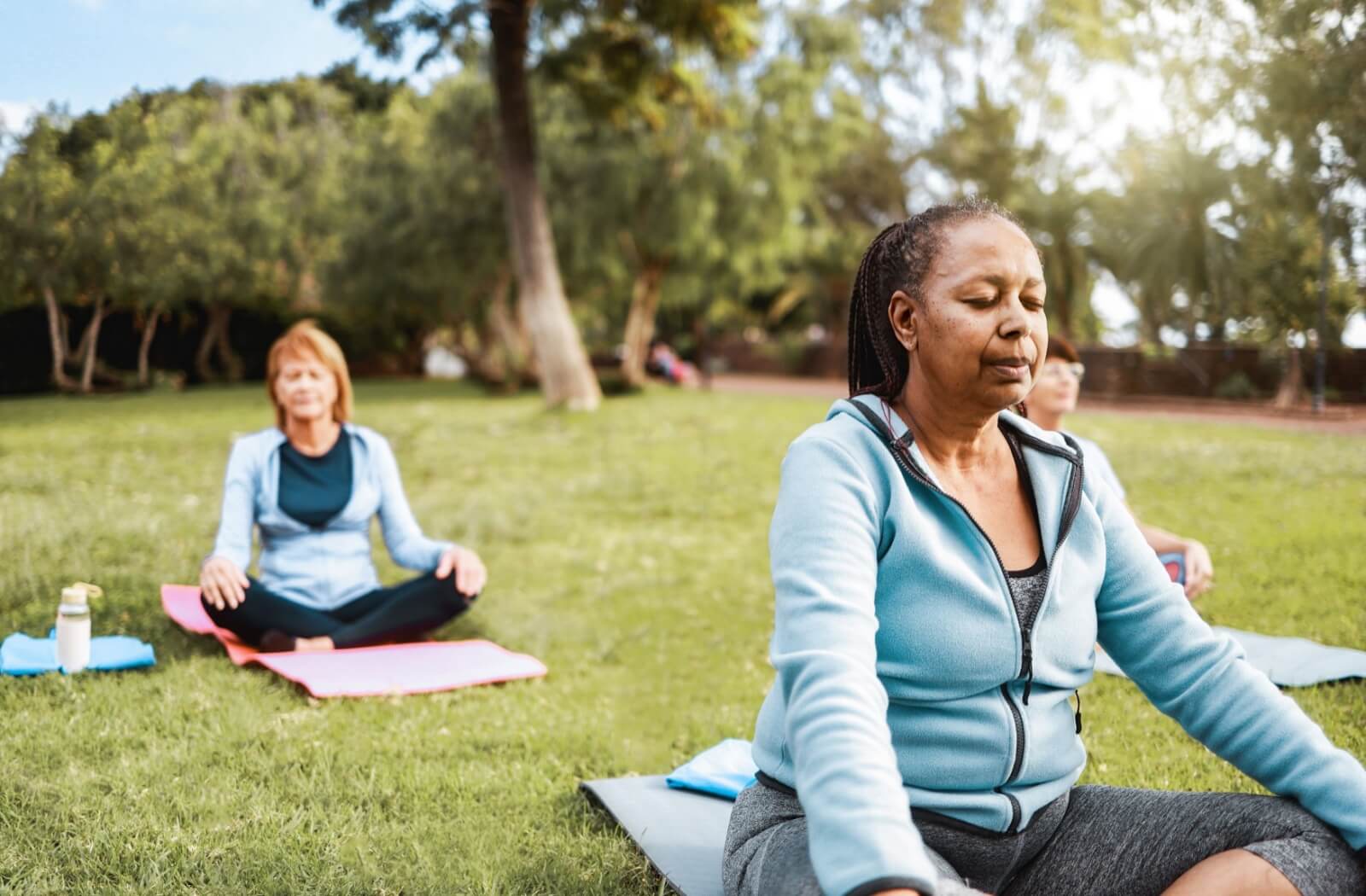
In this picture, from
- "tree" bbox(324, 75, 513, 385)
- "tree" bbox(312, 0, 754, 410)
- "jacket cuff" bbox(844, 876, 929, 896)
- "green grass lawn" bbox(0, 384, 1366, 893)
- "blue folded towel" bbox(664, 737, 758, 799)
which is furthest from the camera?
"tree" bbox(324, 75, 513, 385)

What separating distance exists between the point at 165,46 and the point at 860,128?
66.5ft

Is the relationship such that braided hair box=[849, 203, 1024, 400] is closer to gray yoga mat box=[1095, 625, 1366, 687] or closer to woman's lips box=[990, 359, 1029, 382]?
woman's lips box=[990, 359, 1029, 382]

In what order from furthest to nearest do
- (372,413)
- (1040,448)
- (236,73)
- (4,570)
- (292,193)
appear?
(372,413) → (292,193) → (236,73) → (4,570) → (1040,448)

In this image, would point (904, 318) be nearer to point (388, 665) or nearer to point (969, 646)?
point (969, 646)

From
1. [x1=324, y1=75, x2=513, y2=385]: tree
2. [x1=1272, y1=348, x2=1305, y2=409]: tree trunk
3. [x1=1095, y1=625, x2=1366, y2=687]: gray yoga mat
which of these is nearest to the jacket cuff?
[x1=1095, y1=625, x2=1366, y2=687]: gray yoga mat

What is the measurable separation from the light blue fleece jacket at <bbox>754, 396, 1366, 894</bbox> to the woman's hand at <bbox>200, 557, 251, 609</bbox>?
3.10 m

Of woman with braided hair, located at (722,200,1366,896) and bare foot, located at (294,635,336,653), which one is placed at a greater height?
woman with braided hair, located at (722,200,1366,896)

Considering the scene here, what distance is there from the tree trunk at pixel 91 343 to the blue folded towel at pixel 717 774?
6.66 meters

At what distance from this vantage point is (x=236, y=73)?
8172 millimetres

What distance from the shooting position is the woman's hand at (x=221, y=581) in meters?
4.61

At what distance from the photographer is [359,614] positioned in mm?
5297

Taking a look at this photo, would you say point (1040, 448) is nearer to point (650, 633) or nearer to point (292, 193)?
point (650, 633)

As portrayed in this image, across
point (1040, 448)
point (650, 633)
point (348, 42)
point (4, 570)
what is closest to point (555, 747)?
point (650, 633)

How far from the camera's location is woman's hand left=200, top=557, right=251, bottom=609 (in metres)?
4.61
